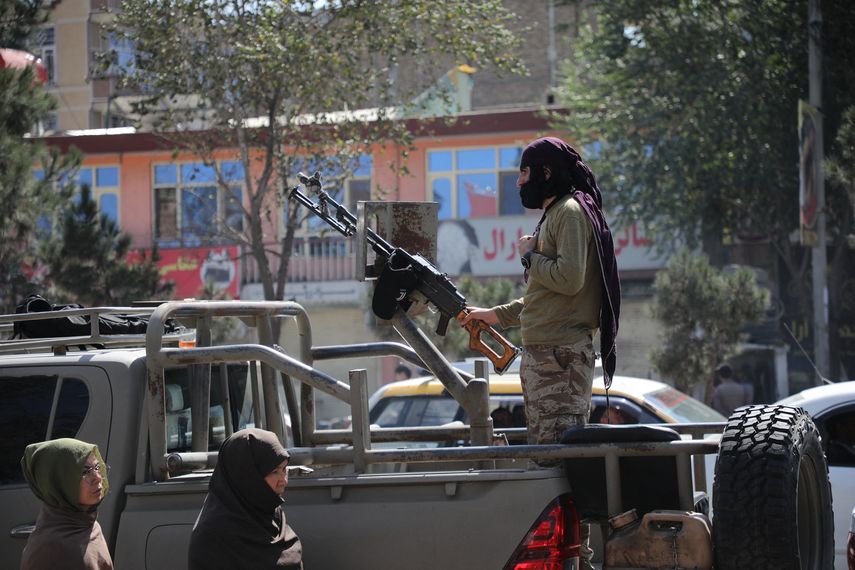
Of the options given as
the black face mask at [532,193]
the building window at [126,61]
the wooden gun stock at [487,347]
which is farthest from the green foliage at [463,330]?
the black face mask at [532,193]

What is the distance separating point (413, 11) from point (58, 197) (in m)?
5.11

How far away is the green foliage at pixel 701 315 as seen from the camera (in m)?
16.7

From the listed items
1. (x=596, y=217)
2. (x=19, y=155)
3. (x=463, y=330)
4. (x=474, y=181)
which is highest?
(x=474, y=181)

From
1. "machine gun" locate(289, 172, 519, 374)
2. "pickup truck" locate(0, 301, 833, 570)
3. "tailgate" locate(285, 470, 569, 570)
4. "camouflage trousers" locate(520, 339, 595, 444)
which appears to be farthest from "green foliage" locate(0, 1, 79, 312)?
"tailgate" locate(285, 470, 569, 570)

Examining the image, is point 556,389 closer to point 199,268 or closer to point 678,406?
point 678,406

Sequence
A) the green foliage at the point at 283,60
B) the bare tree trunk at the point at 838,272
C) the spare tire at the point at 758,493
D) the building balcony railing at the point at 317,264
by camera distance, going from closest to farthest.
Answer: the spare tire at the point at 758,493
the green foliage at the point at 283,60
the bare tree trunk at the point at 838,272
the building balcony railing at the point at 317,264

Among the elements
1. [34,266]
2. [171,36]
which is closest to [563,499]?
[34,266]

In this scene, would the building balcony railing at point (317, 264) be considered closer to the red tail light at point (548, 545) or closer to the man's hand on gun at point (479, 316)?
the man's hand on gun at point (479, 316)

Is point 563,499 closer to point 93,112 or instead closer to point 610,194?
point 610,194

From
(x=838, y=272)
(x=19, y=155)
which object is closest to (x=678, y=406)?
(x=19, y=155)

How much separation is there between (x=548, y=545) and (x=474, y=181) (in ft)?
72.7

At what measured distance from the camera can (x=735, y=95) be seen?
1975 centimetres

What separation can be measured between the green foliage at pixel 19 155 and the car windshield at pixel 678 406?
6.58 meters

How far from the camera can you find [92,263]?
14.4 metres
